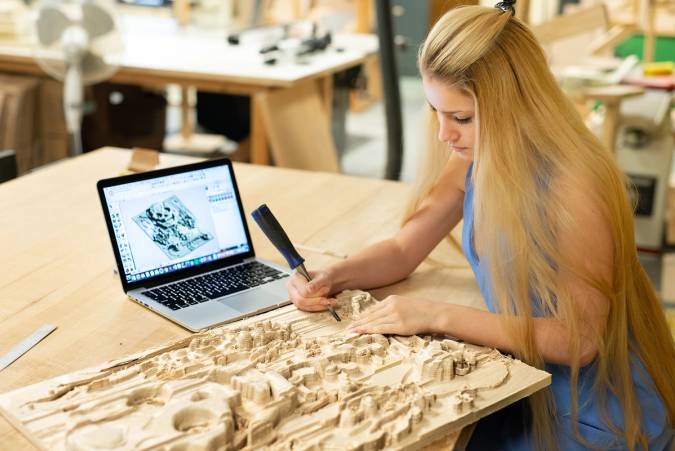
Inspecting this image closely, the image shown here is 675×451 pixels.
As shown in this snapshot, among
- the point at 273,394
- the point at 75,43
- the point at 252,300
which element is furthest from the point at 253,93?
the point at 273,394

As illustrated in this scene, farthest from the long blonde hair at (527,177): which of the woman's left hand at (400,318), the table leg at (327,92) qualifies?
the table leg at (327,92)

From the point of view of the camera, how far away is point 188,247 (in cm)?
152

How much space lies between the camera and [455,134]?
52.1 inches

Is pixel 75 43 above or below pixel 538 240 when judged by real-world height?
above

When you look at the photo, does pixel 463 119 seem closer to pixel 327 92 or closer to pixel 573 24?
pixel 573 24

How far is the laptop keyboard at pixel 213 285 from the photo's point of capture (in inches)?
56.3

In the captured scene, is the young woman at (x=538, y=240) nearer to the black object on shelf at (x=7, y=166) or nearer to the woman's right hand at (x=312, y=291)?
the woman's right hand at (x=312, y=291)

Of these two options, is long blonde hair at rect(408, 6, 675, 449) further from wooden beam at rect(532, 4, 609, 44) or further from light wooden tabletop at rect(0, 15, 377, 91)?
light wooden tabletop at rect(0, 15, 377, 91)

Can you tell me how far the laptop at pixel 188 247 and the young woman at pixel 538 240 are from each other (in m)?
0.27

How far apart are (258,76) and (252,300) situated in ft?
7.36

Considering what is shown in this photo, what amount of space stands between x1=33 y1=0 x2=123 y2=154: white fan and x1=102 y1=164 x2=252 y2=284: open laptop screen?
1.99 m

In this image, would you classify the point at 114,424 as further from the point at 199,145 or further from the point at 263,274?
the point at 199,145

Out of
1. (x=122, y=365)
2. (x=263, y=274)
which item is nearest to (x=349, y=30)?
(x=263, y=274)

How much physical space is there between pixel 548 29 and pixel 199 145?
3.13 metres
